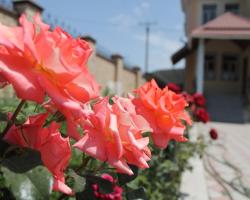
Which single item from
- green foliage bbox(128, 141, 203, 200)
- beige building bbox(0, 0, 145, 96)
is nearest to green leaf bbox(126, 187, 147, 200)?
green foliage bbox(128, 141, 203, 200)

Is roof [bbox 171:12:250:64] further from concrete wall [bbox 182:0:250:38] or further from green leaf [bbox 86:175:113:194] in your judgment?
green leaf [bbox 86:175:113:194]

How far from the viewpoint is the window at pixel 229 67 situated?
25.3 m

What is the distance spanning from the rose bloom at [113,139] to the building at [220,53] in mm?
19992

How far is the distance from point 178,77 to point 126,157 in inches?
1268

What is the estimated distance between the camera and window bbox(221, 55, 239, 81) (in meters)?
25.3

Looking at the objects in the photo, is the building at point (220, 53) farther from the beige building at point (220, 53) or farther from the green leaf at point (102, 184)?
the green leaf at point (102, 184)

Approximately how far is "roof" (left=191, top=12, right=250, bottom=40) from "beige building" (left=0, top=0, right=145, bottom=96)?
3.66 metres

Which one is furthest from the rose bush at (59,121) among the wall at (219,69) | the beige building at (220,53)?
the wall at (219,69)

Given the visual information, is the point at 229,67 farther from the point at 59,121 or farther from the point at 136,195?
the point at 59,121

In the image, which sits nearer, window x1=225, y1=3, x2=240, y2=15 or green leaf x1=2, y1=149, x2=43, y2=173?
green leaf x1=2, y1=149, x2=43, y2=173

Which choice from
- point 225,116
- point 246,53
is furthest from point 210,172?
point 246,53

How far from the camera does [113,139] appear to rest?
95 centimetres

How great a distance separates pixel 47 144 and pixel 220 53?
2512 cm

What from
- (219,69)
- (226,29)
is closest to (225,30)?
(226,29)
